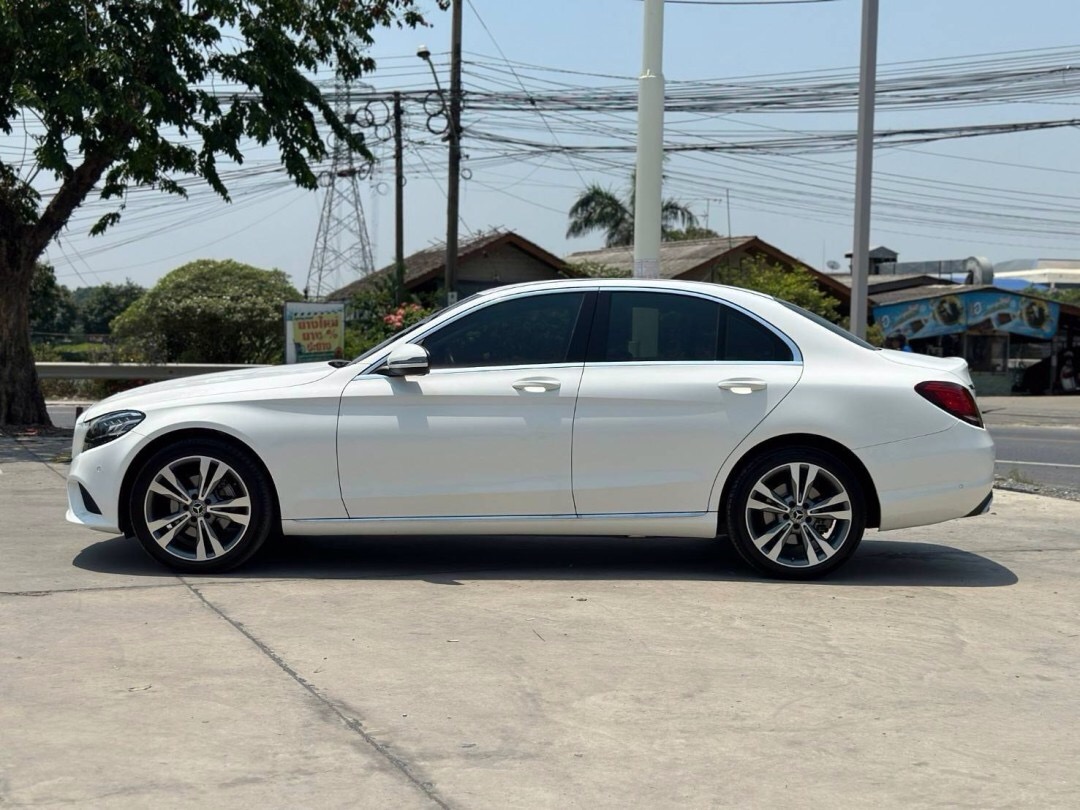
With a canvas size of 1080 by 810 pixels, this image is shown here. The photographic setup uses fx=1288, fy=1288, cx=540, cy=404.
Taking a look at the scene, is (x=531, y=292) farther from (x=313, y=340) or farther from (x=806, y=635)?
Result: (x=313, y=340)

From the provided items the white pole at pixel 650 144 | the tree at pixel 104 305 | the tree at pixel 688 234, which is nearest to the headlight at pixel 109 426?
the white pole at pixel 650 144

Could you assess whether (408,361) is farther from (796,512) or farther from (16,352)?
(16,352)

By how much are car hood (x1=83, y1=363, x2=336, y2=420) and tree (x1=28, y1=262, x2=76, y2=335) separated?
16641 millimetres

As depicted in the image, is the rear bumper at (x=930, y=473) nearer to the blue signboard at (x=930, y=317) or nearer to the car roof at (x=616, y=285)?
the car roof at (x=616, y=285)

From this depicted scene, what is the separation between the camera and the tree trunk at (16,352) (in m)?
15.0

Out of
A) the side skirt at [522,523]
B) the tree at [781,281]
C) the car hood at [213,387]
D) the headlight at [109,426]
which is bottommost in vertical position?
the side skirt at [522,523]

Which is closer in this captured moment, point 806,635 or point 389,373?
point 806,635

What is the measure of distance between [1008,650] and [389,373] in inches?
131

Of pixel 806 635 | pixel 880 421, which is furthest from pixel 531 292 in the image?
pixel 806 635

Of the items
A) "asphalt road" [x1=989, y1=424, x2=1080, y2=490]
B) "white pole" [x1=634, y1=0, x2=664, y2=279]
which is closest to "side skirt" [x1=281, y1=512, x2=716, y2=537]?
"white pole" [x1=634, y1=0, x2=664, y2=279]

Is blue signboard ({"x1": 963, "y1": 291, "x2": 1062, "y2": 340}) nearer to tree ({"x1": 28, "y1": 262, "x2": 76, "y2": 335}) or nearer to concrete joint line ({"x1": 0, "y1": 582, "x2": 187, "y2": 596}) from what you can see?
tree ({"x1": 28, "y1": 262, "x2": 76, "y2": 335})

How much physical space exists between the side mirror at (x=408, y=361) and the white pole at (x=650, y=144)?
4.65 metres

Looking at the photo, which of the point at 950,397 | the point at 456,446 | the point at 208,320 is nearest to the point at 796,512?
the point at 950,397

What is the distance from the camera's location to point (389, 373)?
6.84 m
